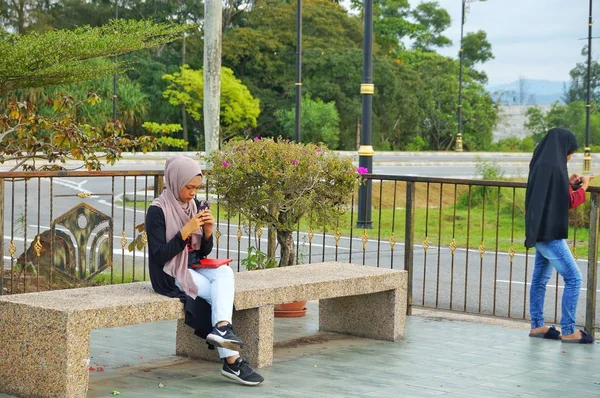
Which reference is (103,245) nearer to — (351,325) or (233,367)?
(351,325)

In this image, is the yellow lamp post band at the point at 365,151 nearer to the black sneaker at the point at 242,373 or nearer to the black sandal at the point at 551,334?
the black sandal at the point at 551,334

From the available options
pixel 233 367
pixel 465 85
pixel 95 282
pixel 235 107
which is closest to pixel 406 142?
pixel 465 85

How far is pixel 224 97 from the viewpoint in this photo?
51.9 meters

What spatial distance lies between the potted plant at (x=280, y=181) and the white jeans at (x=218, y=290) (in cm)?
213

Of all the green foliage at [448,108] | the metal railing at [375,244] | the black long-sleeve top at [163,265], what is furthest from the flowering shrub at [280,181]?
the green foliage at [448,108]

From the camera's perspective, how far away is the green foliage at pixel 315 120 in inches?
2221

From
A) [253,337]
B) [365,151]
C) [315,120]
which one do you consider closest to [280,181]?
[253,337]

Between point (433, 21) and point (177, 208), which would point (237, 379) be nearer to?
point (177, 208)

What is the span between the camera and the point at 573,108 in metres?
67.9

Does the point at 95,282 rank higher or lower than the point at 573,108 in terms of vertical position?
lower

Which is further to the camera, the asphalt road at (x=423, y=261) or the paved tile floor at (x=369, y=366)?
the asphalt road at (x=423, y=261)

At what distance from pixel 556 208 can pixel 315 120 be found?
48202 millimetres

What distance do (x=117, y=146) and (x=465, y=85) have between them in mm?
61478

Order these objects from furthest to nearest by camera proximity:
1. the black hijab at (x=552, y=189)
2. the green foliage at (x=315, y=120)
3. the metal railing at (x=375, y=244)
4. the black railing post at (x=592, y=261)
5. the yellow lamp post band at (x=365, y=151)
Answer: the green foliage at (x=315, y=120)
the yellow lamp post band at (x=365, y=151)
the metal railing at (x=375, y=244)
the black railing post at (x=592, y=261)
the black hijab at (x=552, y=189)
